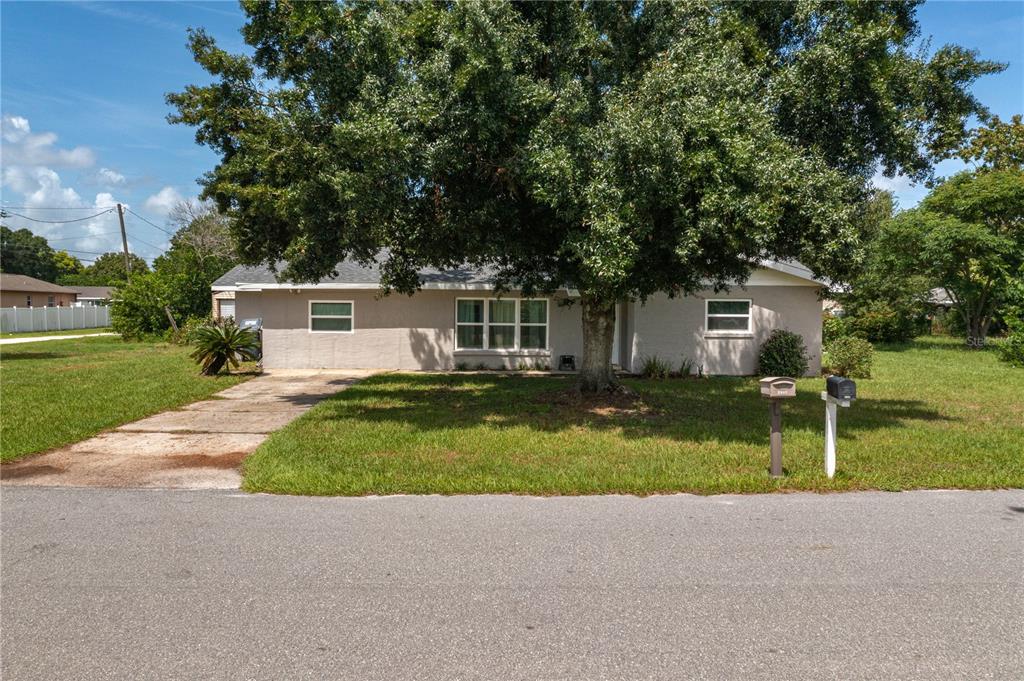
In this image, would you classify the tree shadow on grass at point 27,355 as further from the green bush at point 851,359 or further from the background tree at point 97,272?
the background tree at point 97,272

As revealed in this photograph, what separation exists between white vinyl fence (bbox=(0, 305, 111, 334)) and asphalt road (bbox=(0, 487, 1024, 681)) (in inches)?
1658

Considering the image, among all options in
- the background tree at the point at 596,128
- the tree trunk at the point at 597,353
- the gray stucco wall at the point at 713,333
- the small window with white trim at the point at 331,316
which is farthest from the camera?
the small window with white trim at the point at 331,316

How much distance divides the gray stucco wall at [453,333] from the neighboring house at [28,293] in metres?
43.1

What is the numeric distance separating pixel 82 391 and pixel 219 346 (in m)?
3.43

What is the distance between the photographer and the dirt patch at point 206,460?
7645 mm

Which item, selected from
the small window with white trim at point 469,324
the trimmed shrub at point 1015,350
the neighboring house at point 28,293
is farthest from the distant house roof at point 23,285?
the trimmed shrub at point 1015,350

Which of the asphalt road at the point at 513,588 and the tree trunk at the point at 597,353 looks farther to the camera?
the tree trunk at the point at 597,353

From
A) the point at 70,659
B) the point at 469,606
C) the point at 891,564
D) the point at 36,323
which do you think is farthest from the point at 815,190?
the point at 36,323

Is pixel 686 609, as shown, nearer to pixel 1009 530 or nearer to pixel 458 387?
pixel 1009 530

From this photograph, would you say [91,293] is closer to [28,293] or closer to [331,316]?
[28,293]

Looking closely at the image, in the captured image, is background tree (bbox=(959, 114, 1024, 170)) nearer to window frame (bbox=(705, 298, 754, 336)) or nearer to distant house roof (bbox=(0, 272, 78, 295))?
window frame (bbox=(705, 298, 754, 336))

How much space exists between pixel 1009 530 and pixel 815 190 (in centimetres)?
417

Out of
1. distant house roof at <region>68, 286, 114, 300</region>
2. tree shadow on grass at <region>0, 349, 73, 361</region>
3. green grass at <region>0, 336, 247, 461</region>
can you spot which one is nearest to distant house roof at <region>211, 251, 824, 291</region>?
green grass at <region>0, 336, 247, 461</region>

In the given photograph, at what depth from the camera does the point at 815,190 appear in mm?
7785
